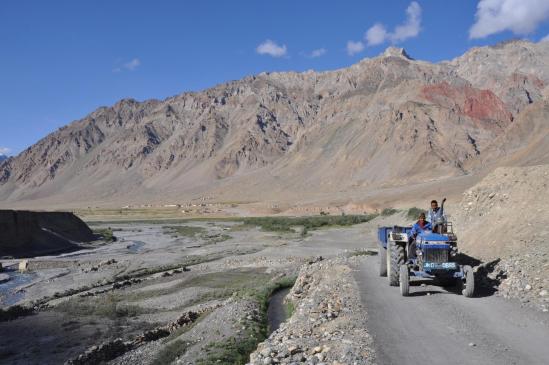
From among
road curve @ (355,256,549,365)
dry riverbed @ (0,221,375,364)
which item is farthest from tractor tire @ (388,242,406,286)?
dry riverbed @ (0,221,375,364)

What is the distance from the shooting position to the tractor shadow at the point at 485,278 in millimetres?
16156

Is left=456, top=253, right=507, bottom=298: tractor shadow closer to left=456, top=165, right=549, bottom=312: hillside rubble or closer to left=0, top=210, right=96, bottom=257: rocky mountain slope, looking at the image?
left=456, top=165, right=549, bottom=312: hillside rubble

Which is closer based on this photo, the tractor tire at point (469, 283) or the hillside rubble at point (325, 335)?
the hillside rubble at point (325, 335)

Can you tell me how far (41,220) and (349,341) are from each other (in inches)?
2460

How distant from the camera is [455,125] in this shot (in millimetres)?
159875

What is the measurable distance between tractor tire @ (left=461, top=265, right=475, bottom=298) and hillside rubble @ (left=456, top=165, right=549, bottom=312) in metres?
1.13

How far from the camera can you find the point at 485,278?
17656 mm

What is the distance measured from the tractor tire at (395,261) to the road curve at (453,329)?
1096 mm

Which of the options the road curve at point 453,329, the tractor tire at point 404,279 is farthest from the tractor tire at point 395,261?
the tractor tire at point 404,279

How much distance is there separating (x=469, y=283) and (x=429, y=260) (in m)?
1.26

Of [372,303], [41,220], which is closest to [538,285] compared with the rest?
[372,303]

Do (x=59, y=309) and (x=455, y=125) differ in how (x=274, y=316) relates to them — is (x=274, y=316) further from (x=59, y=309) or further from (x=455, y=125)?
(x=455, y=125)

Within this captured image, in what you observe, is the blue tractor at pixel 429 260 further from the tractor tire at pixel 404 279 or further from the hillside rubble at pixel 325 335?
the hillside rubble at pixel 325 335

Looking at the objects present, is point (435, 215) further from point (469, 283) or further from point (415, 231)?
point (469, 283)
